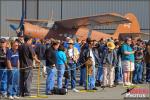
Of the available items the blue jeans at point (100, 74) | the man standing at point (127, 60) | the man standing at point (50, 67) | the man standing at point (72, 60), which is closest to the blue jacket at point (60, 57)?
the man standing at point (50, 67)

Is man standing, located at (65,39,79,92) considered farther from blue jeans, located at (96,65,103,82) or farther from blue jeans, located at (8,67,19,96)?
blue jeans, located at (8,67,19,96)

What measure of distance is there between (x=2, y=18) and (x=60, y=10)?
6.53 meters

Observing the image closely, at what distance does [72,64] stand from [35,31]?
19.6 m

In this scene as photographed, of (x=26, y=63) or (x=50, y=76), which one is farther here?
(x=50, y=76)

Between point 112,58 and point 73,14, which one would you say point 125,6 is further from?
point 112,58

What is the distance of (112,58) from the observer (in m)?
16.1

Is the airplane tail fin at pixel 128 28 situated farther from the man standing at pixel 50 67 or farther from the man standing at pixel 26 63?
the man standing at pixel 26 63

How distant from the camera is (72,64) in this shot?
15.2 m

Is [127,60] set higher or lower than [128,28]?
lower

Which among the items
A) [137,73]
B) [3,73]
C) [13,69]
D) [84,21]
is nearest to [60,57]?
[13,69]

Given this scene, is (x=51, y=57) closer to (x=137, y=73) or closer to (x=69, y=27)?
(x=137, y=73)

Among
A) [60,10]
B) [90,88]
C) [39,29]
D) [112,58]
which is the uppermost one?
[60,10]

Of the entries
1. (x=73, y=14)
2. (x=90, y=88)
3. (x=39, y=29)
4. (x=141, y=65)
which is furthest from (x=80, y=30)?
(x=90, y=88)

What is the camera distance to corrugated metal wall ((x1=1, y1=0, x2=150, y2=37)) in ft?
167
